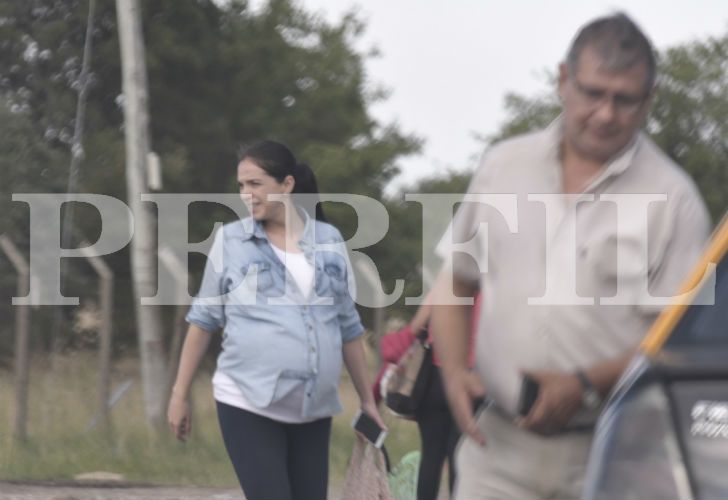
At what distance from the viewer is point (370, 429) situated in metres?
6.71

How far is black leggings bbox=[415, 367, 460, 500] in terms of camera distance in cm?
770

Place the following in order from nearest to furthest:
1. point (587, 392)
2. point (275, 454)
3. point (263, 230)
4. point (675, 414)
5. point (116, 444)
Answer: point (675, 414), point (587, 392), point (275, 454), point (263, 230), point (116, 444)

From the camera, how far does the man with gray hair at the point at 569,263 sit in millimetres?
3578

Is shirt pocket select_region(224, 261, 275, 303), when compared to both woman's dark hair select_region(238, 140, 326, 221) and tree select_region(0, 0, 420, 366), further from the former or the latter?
tree select_region(0, 0, 420, 366)

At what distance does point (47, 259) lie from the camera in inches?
1006

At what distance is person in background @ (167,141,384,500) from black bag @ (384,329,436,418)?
1.07 meters

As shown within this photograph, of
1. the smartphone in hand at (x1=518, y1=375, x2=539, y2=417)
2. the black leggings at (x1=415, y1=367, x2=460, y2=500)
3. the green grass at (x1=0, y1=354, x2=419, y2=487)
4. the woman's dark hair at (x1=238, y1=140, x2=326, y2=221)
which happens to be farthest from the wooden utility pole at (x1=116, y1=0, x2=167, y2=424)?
the smartphone in hand at (x1=518, y1=375, x2=539, y2=417)

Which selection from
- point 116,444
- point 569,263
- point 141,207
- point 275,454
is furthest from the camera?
point 141,207

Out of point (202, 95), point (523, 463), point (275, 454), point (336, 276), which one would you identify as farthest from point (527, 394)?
point (202, 95)

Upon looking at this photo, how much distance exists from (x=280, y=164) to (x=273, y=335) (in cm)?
72

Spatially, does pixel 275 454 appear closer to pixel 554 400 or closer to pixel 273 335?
pixel 273 335

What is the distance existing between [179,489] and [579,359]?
26.7 feet

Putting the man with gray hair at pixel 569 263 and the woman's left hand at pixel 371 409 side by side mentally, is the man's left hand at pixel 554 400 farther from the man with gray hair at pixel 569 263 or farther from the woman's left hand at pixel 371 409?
the woman's left hand at pixel 371 409

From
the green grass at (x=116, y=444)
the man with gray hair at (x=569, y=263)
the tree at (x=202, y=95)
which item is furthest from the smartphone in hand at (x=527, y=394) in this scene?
the tree at (x=202, y=95)
